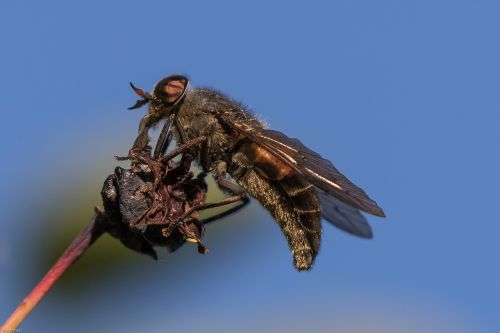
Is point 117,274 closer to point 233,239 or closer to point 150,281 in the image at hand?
point 150,281

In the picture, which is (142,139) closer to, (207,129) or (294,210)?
(207,129)

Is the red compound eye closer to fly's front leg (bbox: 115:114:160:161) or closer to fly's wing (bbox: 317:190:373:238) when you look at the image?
fly's front leg (bbox: 115:114:160:161)

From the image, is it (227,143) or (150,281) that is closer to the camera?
(227,143)

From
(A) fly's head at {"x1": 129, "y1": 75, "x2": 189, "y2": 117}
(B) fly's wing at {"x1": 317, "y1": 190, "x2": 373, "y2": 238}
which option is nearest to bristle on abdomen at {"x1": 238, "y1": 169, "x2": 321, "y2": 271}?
(B) fly's wing at {"x1": 317, "y1": 190, "x2": 373, "y2": 238}

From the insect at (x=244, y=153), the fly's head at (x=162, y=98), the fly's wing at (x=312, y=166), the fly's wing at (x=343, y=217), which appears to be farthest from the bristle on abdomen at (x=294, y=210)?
the fly's head at (x=162, y=98)

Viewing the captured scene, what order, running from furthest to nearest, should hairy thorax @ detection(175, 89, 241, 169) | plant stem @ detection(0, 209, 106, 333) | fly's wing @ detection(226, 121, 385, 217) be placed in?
1. hairy thorax @ detection(175, 89, 241, 169)
2. fly's wing @ detection(226, 121, 385, 217)
3. plant stem @ detection(0, 209, 106, 333)

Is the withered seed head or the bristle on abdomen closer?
the withered seed head

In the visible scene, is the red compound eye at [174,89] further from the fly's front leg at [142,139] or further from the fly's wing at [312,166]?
the fly's wing at [312,166]

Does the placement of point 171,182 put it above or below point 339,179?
below

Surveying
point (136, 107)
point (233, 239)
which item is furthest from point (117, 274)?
point (136, 107)
